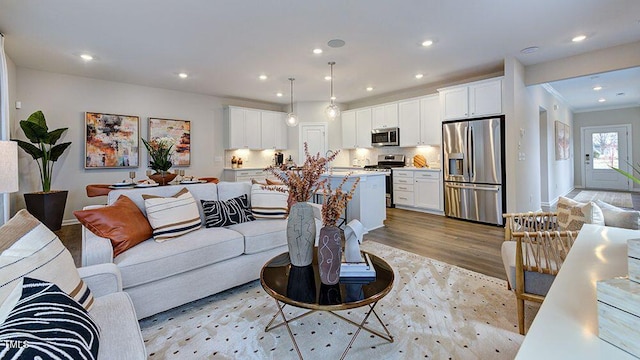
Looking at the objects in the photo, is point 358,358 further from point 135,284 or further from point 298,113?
point 298,113

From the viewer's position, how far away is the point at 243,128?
686 cm

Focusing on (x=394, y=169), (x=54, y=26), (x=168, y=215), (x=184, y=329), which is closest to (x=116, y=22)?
(x=54, y=26)

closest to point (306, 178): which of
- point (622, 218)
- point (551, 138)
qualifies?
point (622, 218)

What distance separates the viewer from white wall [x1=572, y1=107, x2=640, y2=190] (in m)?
8.23

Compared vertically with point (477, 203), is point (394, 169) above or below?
above

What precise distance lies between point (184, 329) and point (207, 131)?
535 cm

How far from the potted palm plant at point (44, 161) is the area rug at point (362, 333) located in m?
3.74

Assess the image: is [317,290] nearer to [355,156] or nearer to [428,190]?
[428,190]

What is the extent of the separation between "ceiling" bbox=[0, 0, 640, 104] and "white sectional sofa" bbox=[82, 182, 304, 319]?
193 centimetres

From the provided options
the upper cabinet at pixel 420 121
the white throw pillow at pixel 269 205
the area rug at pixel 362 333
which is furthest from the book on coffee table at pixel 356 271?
the upper cabinet at pixel 420 121

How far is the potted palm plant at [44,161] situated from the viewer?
14.0 ft

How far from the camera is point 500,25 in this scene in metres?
3.32

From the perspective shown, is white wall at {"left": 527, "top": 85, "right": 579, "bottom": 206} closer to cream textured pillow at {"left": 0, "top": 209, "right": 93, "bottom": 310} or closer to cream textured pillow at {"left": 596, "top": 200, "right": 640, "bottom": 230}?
cream textured pillow at {"left": 596, "top": 200, "right": 640, "bottom": 230}

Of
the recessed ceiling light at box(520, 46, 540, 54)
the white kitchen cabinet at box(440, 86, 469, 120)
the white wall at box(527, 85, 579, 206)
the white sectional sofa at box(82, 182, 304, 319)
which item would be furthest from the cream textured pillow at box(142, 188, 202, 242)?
the white wall at box(527, 85, 579, 206)
